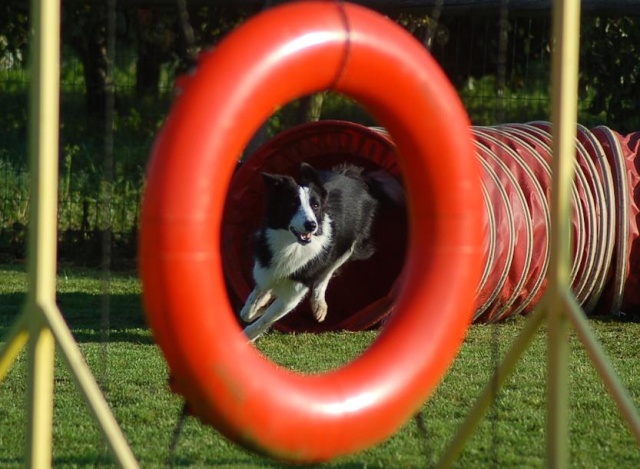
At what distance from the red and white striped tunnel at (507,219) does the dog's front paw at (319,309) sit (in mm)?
137

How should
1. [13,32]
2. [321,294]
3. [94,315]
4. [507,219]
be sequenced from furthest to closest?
[13,32]
[94,315]
[321,294]
[507,219]

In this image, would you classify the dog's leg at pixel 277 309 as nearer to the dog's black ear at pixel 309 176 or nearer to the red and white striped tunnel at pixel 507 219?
the red and white striped tunnel at pixel 507 219

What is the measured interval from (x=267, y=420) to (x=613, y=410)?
2249 millimetres

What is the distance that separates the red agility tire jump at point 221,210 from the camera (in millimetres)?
3164

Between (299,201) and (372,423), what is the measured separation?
11.1 feet

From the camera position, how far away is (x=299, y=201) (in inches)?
265

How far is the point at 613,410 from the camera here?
198 inches

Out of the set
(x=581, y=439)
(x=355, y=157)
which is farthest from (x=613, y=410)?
(x=355, y=157)

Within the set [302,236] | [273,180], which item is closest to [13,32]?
[273,180]

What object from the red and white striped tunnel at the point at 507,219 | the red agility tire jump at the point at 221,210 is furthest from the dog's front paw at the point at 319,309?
the red agility tire jump at the point at 221,210

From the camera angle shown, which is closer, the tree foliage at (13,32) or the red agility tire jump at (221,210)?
the red agility tire jump at (221,210)

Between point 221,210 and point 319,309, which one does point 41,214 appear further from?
point 319,309

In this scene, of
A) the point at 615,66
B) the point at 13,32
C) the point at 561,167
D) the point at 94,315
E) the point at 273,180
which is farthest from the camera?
the point at 13,32

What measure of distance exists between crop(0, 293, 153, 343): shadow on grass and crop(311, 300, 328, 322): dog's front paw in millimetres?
963
